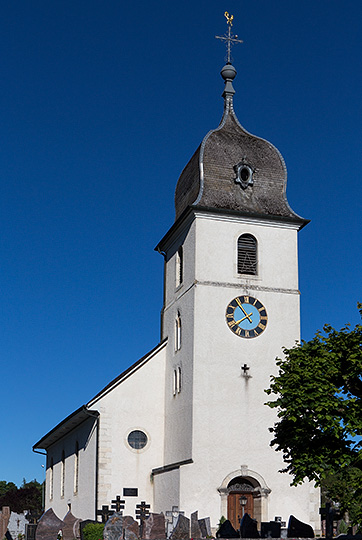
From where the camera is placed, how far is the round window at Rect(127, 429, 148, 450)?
32656 mm

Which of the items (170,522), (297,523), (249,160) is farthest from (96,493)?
(249,160)

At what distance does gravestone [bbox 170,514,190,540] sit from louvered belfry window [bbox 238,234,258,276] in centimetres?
1118

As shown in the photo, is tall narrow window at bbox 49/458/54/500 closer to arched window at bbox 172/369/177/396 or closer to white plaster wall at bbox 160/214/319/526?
arched window at bbox 172/369/177/396

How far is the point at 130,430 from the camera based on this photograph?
32719 millimetres

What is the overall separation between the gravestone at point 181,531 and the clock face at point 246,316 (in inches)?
340

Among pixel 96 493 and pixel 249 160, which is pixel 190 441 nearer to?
pixel 96 493

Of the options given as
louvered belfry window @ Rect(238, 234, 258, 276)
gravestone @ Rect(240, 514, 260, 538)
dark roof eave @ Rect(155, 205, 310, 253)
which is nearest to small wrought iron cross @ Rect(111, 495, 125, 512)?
gravestone @ Rect(240, 514, 260, 538)

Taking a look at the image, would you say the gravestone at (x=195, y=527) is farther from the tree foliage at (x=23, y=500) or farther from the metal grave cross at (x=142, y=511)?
the tree foliage at (x=23, y=500)

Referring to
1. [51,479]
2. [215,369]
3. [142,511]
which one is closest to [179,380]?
[215,369]

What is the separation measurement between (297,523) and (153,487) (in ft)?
25.5

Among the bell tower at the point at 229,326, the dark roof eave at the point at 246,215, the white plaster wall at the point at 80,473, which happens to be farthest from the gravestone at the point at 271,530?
the dark roof eave at the point at 246,215

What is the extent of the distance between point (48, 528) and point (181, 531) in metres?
4.83

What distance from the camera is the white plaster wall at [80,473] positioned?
33312 millimetres

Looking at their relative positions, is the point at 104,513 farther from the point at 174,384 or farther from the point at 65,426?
the point at 65,426
